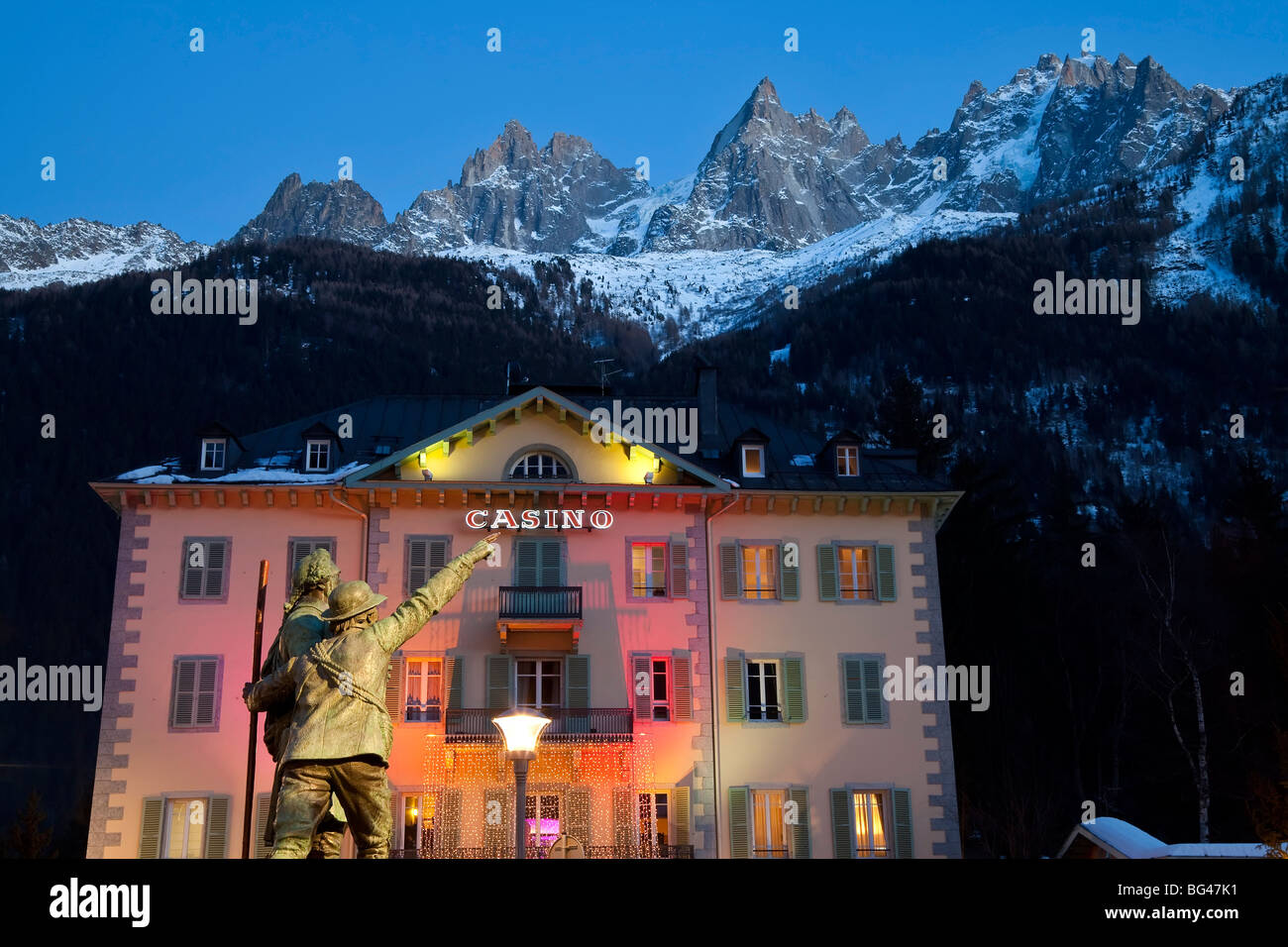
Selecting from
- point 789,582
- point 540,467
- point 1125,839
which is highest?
point 540,467

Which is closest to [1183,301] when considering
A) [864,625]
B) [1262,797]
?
[864,625]

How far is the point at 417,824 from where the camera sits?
33.4 m

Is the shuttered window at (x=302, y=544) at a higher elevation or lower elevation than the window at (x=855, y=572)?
higher

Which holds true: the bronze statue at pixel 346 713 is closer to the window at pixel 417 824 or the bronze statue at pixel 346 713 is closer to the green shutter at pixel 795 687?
the window at pixel 417 824

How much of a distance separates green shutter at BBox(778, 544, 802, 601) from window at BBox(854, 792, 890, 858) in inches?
214

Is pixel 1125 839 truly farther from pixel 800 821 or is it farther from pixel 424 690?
pixel 424 690

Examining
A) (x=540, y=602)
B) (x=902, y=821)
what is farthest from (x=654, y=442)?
(x=902, y=821)

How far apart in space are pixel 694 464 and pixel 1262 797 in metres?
17.4

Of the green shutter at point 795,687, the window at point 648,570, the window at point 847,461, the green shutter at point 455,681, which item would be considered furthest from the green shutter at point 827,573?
the green shutter at point 455,681

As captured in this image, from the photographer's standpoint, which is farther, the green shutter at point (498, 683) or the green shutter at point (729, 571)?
the green shutter at point (729, 571)

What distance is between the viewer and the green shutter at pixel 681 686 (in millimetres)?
35219

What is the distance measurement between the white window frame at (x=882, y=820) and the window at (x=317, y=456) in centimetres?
1652

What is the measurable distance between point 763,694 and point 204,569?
588 inches

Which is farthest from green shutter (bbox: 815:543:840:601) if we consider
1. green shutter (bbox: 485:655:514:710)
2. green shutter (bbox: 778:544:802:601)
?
green shutter (bbox: 485:655:514:710)
